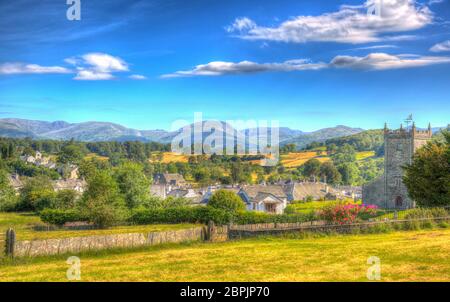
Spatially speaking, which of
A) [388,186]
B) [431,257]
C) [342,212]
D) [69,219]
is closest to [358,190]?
[388,186]

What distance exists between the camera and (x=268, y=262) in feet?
48.7

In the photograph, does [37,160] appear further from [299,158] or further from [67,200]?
[67,200]

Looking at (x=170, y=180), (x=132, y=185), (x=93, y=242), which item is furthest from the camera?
(x=170, y=180)

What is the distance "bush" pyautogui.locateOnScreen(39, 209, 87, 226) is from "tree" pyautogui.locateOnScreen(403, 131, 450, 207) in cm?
3431

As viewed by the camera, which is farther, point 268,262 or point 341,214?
point 341,214

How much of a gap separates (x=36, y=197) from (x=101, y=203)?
87.7 ft

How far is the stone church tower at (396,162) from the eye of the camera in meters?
59.2

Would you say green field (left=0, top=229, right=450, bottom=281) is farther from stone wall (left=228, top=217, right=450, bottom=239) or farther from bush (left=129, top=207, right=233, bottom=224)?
bush (left=129, top=207, right=233, bottom=224)

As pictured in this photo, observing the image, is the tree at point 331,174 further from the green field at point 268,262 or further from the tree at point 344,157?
the green field at point 268,262

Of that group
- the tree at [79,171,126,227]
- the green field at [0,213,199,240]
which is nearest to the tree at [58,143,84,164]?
the green field at [0,213,199,240]

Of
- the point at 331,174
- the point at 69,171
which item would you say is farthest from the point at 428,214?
the point at 69,171

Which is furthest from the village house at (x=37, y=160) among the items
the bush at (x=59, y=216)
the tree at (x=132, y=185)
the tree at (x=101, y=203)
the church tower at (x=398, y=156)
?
the church tower at (x=398, y=156)

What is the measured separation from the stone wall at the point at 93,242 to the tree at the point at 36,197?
167 ft
